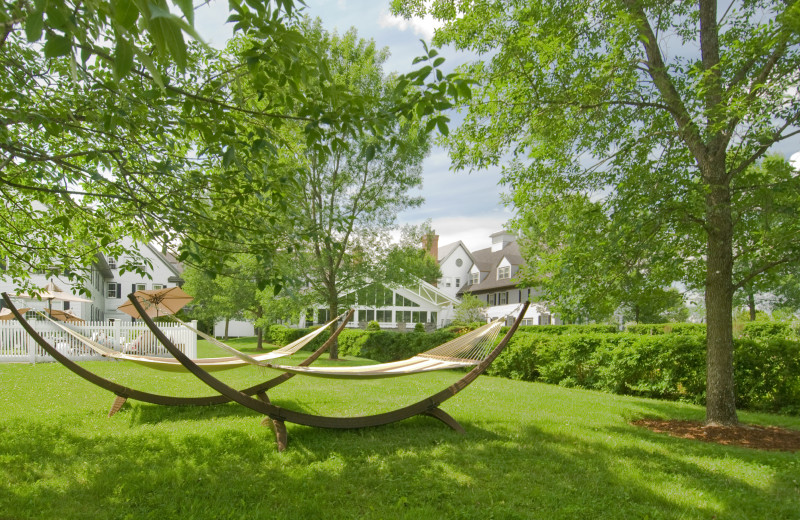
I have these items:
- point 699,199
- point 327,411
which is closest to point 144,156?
point 327,411

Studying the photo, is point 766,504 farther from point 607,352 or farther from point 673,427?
point 607,352

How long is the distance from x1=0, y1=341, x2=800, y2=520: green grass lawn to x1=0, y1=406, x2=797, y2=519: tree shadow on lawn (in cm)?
2

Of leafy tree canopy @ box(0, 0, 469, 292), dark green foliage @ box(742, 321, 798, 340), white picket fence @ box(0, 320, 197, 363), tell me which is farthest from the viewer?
dark green foliage @ box(742, 321, 798, 340)

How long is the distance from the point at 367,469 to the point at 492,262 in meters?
39.2

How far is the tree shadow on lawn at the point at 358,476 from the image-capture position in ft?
11.3

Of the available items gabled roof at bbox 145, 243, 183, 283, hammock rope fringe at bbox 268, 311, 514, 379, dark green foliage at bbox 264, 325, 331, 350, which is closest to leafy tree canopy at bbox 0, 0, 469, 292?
hammock rope fringe at bbox 268, 311, 514, 379

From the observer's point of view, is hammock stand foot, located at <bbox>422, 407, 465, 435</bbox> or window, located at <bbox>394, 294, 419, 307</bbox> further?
window, located at <bbox>394, 294, 419, 307</bbox>

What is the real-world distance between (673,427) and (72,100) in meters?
7.74

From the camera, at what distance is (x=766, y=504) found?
146 inches

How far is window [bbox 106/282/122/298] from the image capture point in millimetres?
35500

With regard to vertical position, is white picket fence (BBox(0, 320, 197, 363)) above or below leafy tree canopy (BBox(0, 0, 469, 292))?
below

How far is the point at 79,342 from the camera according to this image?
14.4 meters

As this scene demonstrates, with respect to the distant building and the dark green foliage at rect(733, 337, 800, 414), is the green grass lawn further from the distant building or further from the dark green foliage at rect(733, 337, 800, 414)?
the distant building

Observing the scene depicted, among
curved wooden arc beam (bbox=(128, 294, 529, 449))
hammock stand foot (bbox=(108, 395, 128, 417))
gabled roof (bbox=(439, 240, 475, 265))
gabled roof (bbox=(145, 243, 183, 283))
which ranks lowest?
hammock stand foot (bbox=(108, 395, 128, 417))
